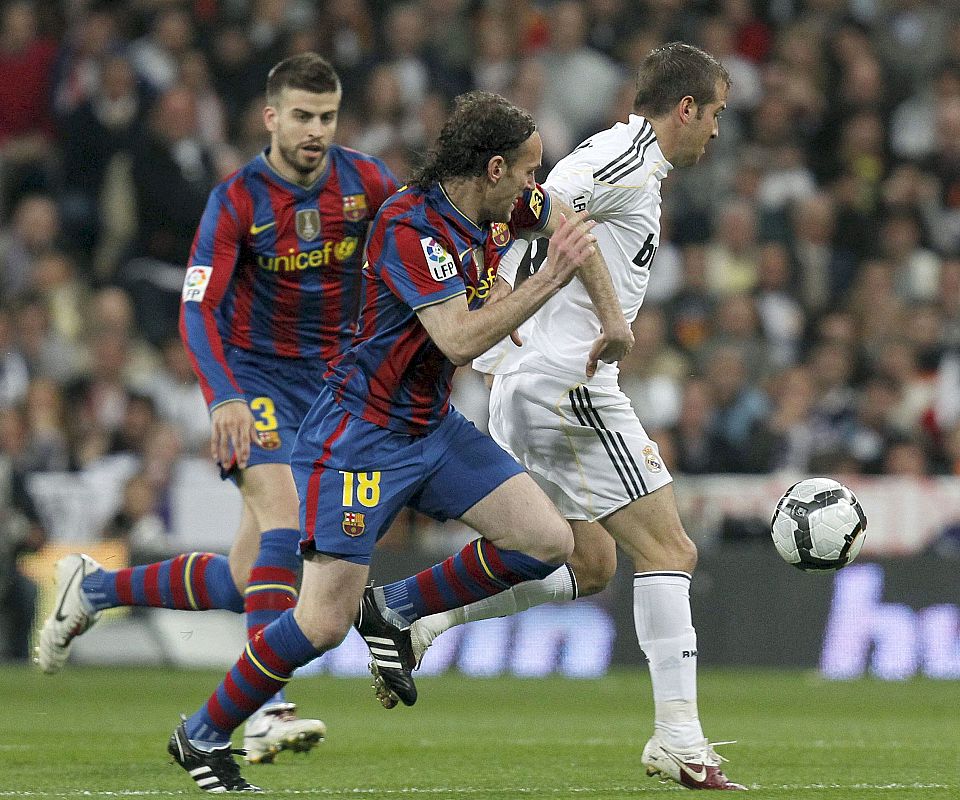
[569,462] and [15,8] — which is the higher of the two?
[15,8]

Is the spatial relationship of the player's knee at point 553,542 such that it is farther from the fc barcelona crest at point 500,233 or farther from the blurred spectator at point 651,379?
the blurred spectator at point 651,379

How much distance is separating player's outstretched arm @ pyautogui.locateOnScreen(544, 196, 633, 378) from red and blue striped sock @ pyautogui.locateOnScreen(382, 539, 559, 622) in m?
0.71

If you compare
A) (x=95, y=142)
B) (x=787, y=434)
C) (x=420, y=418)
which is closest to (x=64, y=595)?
(x=420, y=418)

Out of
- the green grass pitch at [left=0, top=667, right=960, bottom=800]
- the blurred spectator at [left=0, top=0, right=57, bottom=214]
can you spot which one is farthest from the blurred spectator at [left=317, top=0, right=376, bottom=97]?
the green grass pitch at [left=0, top=667, right=960, bottom=800]

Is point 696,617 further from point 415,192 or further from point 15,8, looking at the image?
point 15,8

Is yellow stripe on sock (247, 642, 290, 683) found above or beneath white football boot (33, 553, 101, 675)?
beneath

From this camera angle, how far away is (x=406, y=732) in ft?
27.2

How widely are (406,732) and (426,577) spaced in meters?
2.24

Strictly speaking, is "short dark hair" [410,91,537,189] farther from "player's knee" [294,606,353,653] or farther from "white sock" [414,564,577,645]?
"white sock" [414,564,577,645]

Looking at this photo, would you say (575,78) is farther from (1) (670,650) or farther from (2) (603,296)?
(1) (670,650)

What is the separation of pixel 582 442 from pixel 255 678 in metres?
1.41

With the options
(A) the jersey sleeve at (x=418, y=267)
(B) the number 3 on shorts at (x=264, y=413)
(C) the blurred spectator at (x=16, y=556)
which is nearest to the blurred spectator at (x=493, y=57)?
(C) the blurred spectator at (x=16, y=556)

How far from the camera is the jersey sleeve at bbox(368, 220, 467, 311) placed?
551cm

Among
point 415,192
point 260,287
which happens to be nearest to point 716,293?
point 260,287
